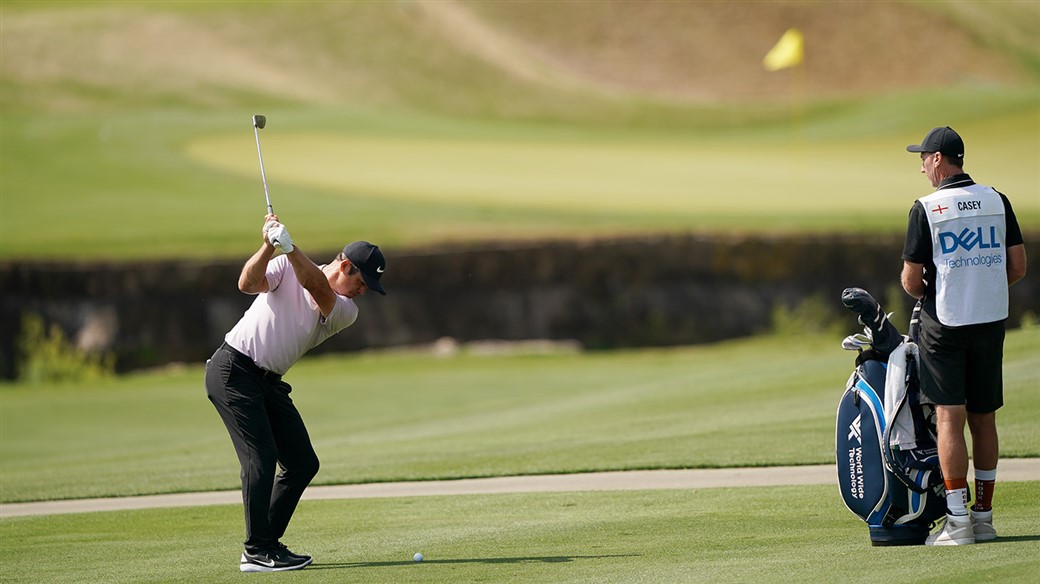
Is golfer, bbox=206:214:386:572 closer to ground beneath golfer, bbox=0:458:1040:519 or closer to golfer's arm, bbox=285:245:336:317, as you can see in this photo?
golfer's arm, bbox=285:245:336:317

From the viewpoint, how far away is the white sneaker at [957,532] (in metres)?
7.39

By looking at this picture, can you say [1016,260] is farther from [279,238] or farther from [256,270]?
[256,270]

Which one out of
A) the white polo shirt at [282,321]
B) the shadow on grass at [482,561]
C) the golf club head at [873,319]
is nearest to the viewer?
the golf club head at [873,319]

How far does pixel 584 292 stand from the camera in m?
23.1

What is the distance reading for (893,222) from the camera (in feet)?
77.6

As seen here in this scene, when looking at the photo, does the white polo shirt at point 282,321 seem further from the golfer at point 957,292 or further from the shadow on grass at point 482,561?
the golfer at point 957,292

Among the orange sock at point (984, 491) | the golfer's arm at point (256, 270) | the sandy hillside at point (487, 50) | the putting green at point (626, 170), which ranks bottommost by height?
the orange sock at point (984, 491)

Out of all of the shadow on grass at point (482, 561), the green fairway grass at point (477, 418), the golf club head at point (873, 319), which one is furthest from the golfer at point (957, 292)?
the green fairway grass at point (477, 418)

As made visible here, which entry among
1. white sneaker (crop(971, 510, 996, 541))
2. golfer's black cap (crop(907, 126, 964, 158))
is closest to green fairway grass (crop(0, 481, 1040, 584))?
white sneaker (crop(971, 510, 996, 541))

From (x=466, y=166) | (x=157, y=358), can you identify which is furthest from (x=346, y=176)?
(x=157, y=358)

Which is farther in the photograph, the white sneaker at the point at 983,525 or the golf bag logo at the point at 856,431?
the golf bag logo at the point at 856,431

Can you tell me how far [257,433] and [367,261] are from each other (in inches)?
44.8

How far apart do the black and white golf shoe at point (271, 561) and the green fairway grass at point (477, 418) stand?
3832mm

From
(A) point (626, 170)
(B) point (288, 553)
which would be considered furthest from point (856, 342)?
(A) point (626, 170)
